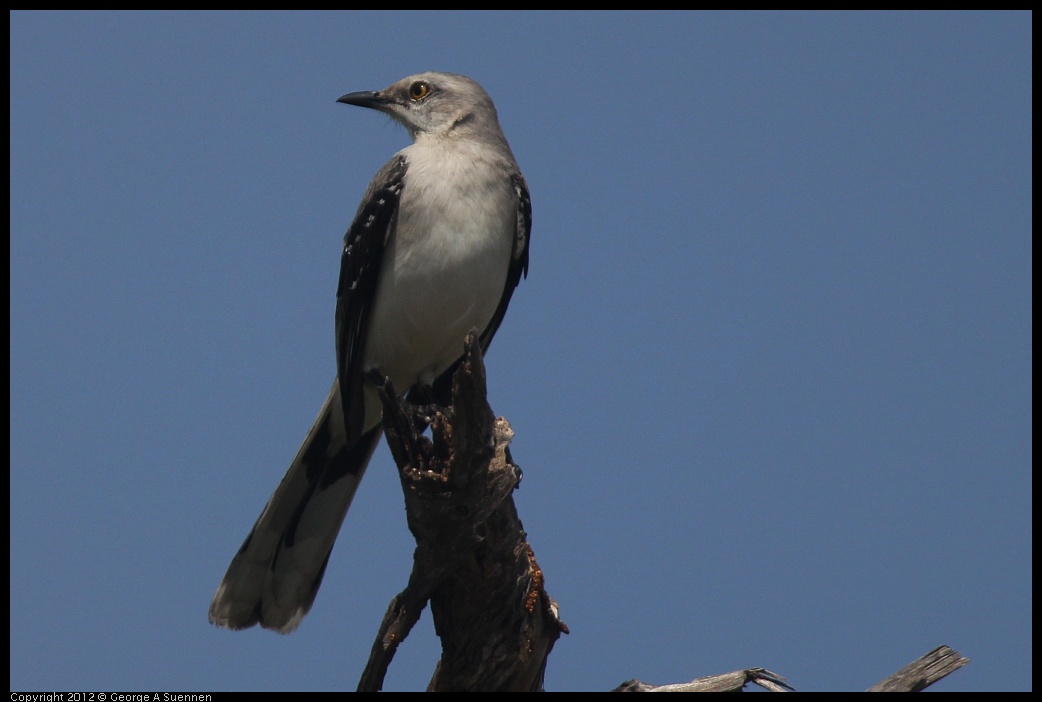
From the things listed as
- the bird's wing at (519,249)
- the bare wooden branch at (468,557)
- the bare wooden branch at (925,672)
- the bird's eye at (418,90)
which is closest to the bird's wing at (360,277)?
the bird's wing at (519,249)

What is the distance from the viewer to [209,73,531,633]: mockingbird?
630cm

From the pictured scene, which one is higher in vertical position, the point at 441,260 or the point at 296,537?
the point at 441,260

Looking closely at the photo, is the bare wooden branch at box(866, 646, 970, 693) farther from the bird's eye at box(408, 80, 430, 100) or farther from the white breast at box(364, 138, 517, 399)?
the bird's eye at box(408, 80, 430, 100)

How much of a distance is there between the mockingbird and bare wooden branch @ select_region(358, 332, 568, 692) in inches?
47.5

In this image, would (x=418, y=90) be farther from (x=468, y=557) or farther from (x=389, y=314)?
(x=468, y=557)

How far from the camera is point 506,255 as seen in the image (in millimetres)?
6676

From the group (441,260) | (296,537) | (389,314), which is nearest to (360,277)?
(389,314)

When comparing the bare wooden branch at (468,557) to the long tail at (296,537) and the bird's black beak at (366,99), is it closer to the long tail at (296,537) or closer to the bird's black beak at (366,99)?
the long tail at (296,537)

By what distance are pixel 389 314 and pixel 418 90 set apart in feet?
6.29

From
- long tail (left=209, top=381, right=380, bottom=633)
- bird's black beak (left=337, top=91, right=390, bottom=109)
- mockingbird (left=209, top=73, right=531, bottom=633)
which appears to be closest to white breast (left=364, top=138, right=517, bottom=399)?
mockingbird (left=209, top=73, right=531, bottom=633)

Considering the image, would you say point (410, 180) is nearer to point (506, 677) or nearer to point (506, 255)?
point (506, 255)

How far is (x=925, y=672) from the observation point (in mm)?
4758

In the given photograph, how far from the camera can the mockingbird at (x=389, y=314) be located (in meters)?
6.30

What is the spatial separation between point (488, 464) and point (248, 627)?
211cm
